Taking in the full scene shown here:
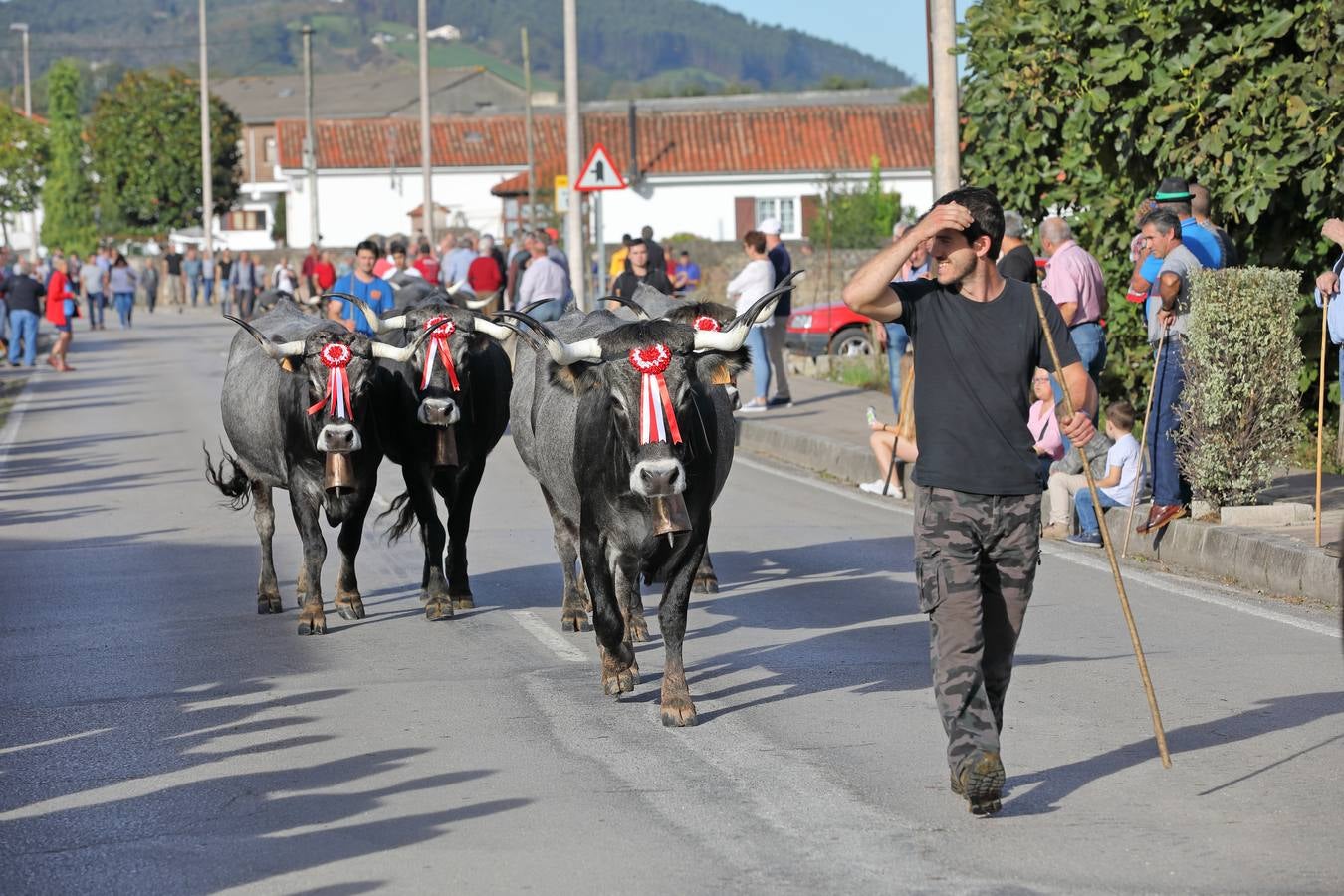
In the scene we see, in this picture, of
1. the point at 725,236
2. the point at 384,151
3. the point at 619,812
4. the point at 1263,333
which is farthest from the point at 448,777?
the point at 384,151

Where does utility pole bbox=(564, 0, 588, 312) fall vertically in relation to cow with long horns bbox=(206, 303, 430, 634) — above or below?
above

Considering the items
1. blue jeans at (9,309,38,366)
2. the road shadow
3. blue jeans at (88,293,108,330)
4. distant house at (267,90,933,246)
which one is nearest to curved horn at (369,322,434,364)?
the road shadow

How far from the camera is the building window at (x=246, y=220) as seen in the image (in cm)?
11862

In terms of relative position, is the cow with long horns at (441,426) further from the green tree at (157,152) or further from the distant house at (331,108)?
the distant house at (331,108)

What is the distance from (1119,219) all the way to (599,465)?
11150 millimetres

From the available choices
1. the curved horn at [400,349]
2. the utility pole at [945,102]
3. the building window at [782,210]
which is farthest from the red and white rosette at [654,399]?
the building window at [782,210]

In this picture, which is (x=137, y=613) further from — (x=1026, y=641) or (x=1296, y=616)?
(x=1296, y=616)

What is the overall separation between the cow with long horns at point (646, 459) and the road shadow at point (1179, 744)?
1.68 meters

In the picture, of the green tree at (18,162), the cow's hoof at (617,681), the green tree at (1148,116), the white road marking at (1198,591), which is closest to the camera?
the cow's hoof at (617,681)

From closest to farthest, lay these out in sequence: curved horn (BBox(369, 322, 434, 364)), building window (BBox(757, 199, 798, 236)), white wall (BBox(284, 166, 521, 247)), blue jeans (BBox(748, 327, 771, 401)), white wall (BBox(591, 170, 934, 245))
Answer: curved horn (BBox(369, 322, 434, 364)), blue jeans (BBox(748, 327, 771, 401)), white wall (BBox(591, 170, 934, 245)), building window (BBox(757, 199, 798, 236)), white wall (BBox(284, 166, 521, 247))

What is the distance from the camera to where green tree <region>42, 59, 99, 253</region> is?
321ft

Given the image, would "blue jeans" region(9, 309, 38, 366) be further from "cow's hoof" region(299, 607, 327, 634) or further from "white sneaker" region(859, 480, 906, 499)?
"cow's hoof" region(299, 607, 327, 634)

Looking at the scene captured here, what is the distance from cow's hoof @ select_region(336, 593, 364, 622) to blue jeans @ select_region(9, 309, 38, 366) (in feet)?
85.0

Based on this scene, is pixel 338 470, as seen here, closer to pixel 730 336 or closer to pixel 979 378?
pixel 730 336
